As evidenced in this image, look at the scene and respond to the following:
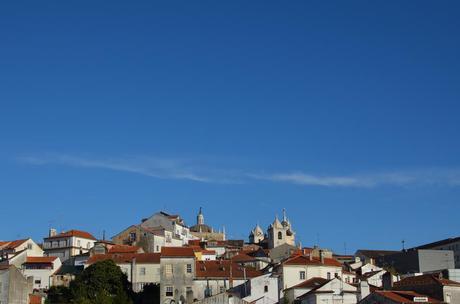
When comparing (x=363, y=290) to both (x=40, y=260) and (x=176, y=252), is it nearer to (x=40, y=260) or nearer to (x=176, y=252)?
(x=176, y=252)

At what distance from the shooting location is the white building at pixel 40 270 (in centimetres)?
9475

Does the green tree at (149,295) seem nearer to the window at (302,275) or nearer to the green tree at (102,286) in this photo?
the green tree at (102,286)

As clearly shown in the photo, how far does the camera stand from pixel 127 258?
91312 millimetres

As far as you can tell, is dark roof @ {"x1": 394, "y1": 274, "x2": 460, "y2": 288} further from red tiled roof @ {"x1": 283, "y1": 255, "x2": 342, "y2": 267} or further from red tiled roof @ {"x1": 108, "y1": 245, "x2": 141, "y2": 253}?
red tiled roof @ {"x1": 108, "y1": 245, "x2": 141, "y2": 253}

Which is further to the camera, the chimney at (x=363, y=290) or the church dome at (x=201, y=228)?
the church dome at (x=201, y=228)

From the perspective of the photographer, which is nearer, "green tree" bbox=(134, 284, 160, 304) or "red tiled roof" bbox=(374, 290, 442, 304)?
"red tiled roof" bbox=(374, 290, 442, 304)

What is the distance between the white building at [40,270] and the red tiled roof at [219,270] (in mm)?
19623

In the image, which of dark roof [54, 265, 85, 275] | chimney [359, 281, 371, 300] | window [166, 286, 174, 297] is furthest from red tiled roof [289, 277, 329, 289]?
dark roof [54, 265, 85, 275]

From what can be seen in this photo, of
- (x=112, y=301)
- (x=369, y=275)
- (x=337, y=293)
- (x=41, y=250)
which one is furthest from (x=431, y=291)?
(x=41, y=250)

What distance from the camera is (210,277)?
8312 centimetres

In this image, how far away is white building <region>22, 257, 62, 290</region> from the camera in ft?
311

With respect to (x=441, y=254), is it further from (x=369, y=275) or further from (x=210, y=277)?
(x=210, y=277)

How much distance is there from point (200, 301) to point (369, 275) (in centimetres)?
2560

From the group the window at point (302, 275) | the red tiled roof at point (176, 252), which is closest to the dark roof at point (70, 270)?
the red tiled roof at point (176, 252)
